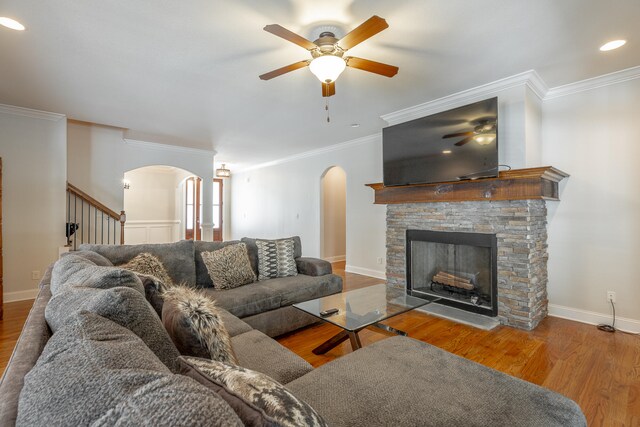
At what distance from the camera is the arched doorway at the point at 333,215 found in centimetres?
657

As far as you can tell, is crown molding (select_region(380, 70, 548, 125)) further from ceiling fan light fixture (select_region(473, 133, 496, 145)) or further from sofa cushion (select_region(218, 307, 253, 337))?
sofa cushion (select_region(218, 307, 253, 337))

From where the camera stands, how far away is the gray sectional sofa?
45 centimetres

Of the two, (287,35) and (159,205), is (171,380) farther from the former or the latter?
(159,205)

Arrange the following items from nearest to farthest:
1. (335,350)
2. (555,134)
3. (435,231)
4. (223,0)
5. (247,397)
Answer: (247,397) < (223,0) < (335,350) < (555,134) < (435,231)

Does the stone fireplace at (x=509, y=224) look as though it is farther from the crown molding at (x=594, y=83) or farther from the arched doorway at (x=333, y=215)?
the arched doorway at (x=333, y=215)

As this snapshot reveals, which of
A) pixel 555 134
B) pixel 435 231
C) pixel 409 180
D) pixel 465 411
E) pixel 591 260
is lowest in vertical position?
pixel 465 411

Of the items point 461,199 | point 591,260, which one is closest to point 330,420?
point 461,199

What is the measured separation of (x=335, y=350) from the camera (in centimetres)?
247

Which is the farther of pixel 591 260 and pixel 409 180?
pixel 409 180

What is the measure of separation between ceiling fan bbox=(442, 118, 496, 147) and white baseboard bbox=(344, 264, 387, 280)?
2579 millimetres

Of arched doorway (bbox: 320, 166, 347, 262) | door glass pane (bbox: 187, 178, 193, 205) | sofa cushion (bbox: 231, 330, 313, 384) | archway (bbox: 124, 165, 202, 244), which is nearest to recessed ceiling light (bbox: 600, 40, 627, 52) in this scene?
sofa cushion (bbox: 231, 330, 313, 384)

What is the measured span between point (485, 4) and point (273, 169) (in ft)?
19.4

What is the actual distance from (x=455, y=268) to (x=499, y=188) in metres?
1.11

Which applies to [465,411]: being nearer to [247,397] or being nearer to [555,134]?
[247,397]
